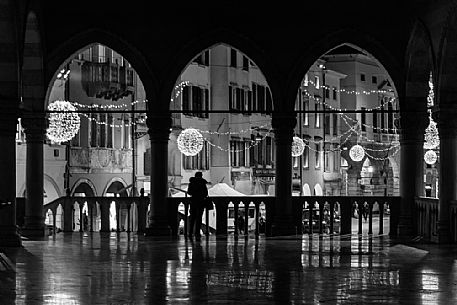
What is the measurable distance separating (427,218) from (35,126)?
865 cm

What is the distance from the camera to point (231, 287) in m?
13.3

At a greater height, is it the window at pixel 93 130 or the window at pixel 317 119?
the window at pixel 317 119

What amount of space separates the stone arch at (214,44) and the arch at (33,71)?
262 cm

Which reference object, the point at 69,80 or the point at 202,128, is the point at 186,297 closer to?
the point at 69,80

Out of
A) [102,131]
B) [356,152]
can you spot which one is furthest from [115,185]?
[356,152]

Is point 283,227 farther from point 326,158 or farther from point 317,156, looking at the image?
point 326,158

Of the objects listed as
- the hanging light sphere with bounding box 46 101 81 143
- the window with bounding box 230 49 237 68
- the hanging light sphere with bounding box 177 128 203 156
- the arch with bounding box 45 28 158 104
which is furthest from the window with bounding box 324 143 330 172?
the arch with bounding box 45 28 158 104

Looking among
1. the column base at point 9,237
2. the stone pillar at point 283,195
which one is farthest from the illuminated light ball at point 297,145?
the column base at point 9,237

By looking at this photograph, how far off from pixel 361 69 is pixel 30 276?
57.4 metres

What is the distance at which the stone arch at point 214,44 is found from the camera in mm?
23953

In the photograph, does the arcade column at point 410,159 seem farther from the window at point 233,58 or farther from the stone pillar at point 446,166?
the window at point 233,58

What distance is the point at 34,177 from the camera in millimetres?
24281

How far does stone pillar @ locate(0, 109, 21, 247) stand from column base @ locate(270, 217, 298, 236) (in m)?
6.22

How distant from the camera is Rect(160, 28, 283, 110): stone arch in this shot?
2395 cm
